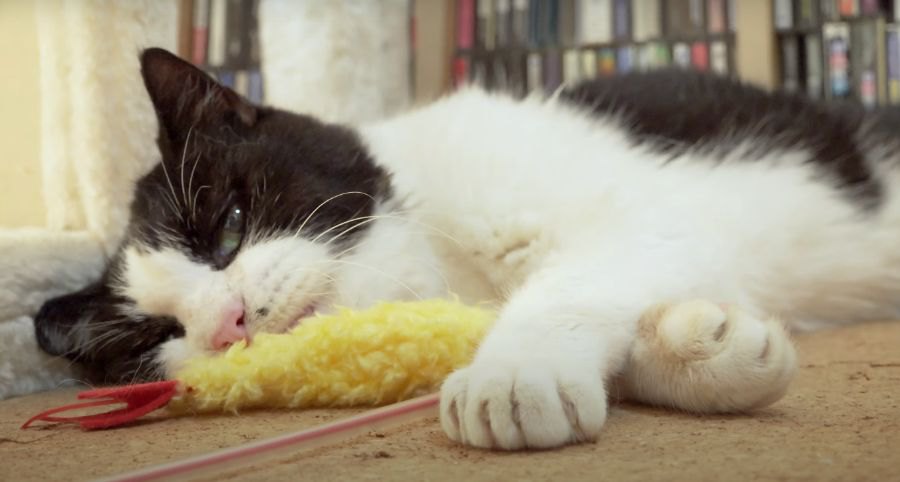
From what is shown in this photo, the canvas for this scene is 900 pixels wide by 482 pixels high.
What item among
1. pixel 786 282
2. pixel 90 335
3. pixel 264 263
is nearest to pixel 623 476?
pixel 264 263

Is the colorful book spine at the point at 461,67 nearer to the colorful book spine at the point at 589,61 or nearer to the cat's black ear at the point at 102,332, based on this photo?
the colorful book spine at the point at 589,61

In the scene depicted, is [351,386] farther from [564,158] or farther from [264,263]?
[564,158]

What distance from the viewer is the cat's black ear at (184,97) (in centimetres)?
126

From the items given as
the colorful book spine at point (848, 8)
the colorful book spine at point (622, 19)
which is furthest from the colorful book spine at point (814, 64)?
the colorful book spine at point (622, 19)

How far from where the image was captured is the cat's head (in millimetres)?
1084

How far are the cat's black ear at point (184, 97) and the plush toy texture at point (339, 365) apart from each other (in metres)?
0.44

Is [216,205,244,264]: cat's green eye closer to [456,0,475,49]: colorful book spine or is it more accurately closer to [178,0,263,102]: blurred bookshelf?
[178,0,263,102]: blurred bookshelf

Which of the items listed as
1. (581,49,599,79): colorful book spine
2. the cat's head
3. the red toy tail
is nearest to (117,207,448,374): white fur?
the cat's head

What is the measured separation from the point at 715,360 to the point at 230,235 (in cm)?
65

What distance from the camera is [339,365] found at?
98 cm

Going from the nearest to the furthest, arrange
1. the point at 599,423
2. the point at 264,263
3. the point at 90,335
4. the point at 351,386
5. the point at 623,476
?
the point at 623,476
the point at 599,423
the point at 351,386
the point at 264,263
the point at 90,335

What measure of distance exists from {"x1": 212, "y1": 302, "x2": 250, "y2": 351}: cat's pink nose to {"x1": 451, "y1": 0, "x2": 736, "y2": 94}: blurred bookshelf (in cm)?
237

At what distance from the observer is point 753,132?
139cm

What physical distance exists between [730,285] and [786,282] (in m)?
0.22
